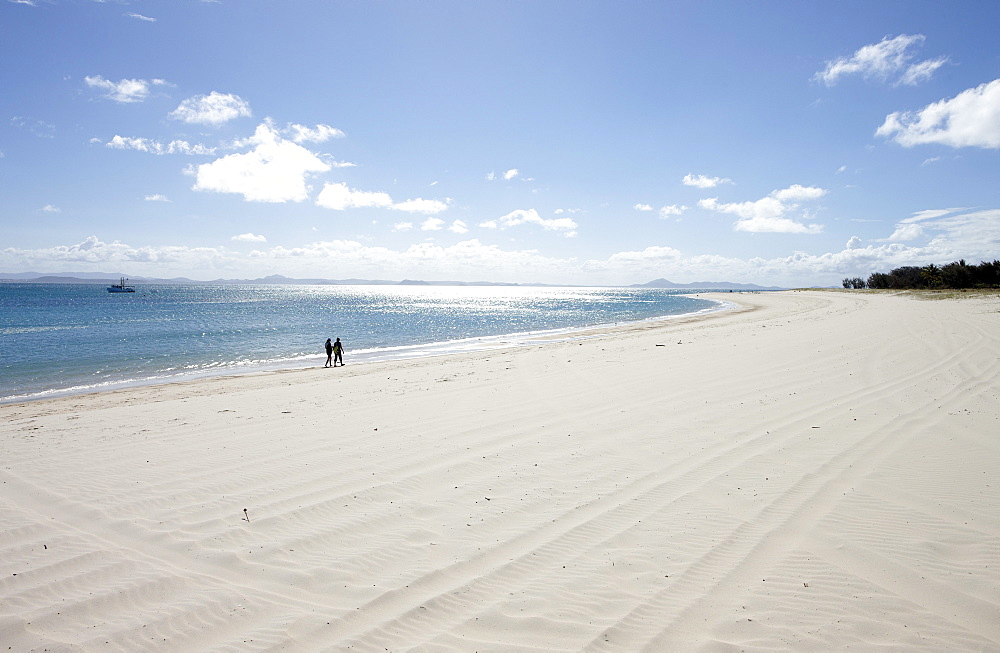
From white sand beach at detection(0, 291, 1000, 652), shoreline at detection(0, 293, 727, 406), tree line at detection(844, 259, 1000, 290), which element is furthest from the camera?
tree line at detection(844, 259, 1000, 290)

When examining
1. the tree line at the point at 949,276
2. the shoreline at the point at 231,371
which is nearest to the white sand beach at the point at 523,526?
the shoreline at the point at 231,371

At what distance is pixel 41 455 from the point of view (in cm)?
745

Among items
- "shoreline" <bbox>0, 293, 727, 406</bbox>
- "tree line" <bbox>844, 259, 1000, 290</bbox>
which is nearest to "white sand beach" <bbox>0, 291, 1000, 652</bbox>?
"shoreline" <bbox>0, 293, 727, 406</bbox>

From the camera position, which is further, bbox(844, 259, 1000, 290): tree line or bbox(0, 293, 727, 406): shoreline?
bbox(844, 259, 1000, 290): tree line

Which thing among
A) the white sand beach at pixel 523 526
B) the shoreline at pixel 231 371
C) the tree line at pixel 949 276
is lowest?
the shoreline at pixel 231 371

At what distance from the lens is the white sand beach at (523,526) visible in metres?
3.20

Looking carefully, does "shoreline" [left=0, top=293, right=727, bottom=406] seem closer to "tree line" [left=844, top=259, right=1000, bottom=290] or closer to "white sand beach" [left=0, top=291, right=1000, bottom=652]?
"white sand beach" [left=0, top=291, right=1000, bottom=652]

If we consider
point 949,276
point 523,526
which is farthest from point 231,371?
point 949,276

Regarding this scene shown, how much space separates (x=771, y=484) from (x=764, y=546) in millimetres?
1485

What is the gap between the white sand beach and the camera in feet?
10.5

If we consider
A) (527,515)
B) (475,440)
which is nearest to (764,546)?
(527,515)

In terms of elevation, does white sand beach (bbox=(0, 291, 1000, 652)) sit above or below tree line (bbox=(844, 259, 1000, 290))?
below

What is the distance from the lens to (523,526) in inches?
177

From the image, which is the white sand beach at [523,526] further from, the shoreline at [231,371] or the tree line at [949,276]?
the tree line at [949,276]
